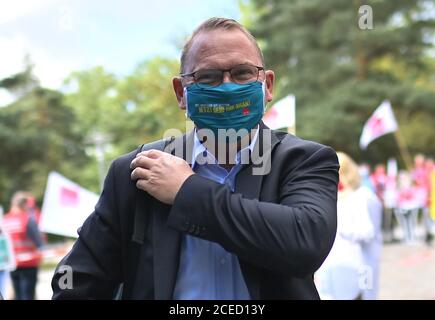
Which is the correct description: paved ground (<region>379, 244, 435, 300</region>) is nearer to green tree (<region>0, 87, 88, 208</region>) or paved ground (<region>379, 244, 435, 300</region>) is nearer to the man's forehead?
the man's forehead

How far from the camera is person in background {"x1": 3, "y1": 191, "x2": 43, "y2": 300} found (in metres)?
10.0

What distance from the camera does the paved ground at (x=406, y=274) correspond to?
34.9ft

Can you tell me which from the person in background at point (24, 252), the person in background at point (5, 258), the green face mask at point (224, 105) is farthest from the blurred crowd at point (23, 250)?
the green face mask at point (224, 105)

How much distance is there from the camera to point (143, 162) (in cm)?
168

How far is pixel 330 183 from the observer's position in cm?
178

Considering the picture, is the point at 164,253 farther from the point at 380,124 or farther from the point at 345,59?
the point at 345,59

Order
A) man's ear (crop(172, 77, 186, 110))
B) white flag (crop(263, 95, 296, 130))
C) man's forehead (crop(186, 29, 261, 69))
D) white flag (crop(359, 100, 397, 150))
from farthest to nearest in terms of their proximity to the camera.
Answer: white flag (crop(359, 100, 397, 150)), white flag (crop(263, 95, 296, 130)), man's ear (crop(172, 77, 186, 110)), man's forehead (crop(186, 29, 261, 69))

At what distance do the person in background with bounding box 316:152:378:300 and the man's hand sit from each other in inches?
150

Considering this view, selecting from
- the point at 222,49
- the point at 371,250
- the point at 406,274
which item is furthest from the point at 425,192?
the point at 222,49

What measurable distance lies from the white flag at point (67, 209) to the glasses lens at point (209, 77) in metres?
5.88

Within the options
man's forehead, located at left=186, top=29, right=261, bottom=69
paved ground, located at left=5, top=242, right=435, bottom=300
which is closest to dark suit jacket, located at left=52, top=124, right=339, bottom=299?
man's forehead, located at left=186, top=29, right=261, bottom=69

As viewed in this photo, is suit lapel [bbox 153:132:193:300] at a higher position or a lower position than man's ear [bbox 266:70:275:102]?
lower

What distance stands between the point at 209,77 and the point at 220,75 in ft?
0.09

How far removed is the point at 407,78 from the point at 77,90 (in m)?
23.3
